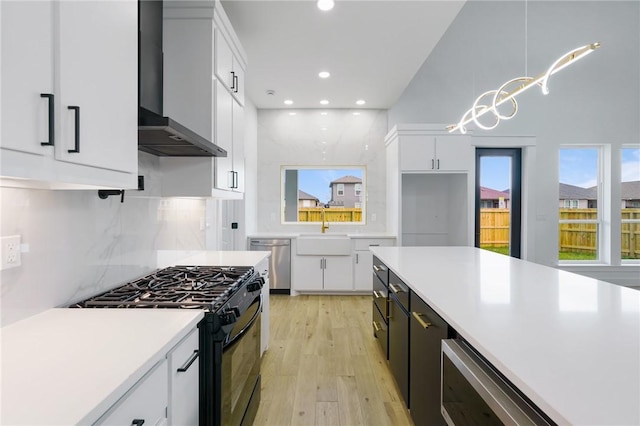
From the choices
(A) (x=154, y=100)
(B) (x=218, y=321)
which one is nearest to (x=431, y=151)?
(A) (x=154, y=100)

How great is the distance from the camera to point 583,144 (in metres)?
5.38

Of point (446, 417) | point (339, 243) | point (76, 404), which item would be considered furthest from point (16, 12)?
point (339, 243)

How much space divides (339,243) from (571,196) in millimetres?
3983

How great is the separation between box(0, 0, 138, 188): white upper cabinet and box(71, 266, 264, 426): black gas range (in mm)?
544

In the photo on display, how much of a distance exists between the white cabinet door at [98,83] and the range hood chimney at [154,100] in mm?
162

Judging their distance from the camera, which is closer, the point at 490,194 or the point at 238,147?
the point at 238,147

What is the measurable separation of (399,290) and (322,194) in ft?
11.5

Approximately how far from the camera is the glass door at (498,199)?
5.28m

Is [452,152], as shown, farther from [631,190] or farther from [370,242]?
[631,190]

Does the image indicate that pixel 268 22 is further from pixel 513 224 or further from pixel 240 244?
pixel 513 224

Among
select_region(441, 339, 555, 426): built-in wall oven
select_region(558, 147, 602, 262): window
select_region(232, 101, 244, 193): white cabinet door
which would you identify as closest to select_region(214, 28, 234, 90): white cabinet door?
select_region(232, 101, 244, 193): white cabinet door

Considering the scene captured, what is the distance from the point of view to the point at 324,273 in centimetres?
480

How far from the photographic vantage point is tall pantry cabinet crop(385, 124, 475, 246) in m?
4.61

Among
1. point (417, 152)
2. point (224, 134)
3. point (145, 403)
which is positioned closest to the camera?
point (145, 403)
